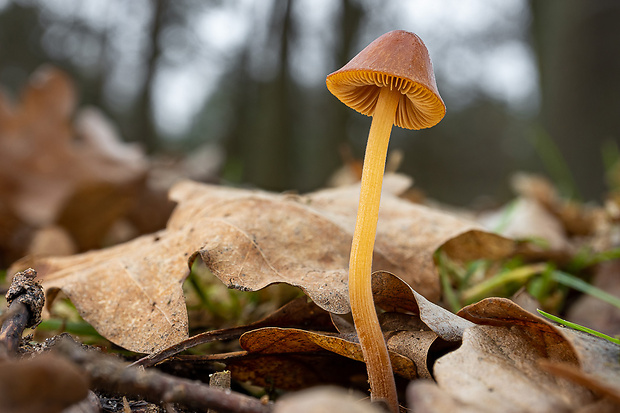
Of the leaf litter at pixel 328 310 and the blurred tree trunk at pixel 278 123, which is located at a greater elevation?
the blurred tree trunk at pixel 278 123

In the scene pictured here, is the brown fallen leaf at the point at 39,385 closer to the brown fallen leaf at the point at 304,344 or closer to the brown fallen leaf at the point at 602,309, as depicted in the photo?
the brown fallen leaf at the point at 304,344

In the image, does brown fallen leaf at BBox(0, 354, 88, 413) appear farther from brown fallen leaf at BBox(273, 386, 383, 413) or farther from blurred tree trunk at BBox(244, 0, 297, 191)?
blurred tree trunk at BBox(244, 0, 297, 191)

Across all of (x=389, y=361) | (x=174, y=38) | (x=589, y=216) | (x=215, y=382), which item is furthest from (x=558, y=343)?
(x=174, y=38)

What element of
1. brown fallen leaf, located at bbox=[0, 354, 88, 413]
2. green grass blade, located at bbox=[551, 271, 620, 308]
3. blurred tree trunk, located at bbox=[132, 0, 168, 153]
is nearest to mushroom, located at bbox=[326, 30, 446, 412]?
brown fallen leaf, located at bbox=[0, 354, 88, 413]

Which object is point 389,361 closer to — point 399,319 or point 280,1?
point 399,319

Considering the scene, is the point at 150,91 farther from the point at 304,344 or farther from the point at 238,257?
the point at 304,344

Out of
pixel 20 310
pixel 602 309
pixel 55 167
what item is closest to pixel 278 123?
pixel 55 167

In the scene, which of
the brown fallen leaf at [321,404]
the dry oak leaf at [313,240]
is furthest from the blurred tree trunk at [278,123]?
the brown fallen leaf at [321,404]
